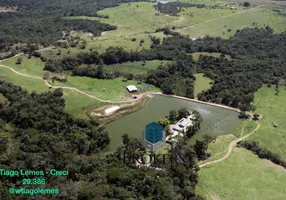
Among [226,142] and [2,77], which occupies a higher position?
[2,77]

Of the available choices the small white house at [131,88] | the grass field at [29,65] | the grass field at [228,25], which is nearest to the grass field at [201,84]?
the small white house at [131,88]

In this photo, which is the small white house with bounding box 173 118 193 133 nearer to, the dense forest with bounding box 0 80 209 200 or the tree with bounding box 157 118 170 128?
the tree with bounding box 157 118 170 128

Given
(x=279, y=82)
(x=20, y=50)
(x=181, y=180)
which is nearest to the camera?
(x=181, y=180)

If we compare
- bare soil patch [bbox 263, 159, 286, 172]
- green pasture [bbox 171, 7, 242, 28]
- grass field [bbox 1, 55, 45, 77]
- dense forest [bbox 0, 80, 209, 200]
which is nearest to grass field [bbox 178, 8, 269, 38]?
green pasture [bbox 171, 7, 242, 28]

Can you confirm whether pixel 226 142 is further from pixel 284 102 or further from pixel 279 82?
pixel 279 82

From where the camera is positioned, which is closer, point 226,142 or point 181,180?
point 181,180

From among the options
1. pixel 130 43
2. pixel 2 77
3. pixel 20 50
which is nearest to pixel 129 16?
pixel 130 43
